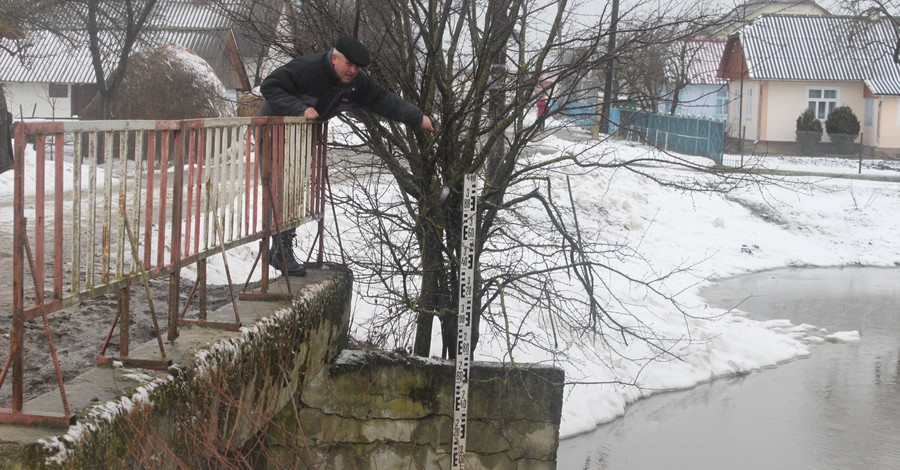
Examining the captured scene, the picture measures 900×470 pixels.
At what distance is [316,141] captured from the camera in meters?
6.44

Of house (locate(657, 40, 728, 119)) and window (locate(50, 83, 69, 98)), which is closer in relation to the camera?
A: house (locate(657, 40, 728, 119))

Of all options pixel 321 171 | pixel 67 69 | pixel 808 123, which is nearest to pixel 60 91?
pixel 67 69

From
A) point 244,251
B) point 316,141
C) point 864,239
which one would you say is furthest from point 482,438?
point 864,239

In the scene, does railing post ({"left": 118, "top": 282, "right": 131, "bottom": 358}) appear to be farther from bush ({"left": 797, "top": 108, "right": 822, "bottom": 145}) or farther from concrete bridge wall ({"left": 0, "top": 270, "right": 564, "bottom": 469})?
bush ({"left": 797, "top": 108, "right": 822, "bottom": 145})

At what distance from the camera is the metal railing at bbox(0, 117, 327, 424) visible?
9.95 ft

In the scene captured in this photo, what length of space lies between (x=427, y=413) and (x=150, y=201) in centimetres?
300

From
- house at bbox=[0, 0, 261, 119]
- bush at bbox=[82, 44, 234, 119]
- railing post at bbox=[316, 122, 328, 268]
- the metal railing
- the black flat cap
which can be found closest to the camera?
the metal railing

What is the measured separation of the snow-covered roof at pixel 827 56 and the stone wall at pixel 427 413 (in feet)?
110

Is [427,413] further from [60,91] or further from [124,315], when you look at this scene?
[60,91]

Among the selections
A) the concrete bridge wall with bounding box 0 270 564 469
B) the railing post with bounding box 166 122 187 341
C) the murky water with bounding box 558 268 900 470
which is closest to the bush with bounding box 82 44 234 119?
the murky water with bounding box 558 268 900 470

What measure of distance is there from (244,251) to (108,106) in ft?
38.5

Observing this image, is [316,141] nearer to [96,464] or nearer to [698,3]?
[698,3]

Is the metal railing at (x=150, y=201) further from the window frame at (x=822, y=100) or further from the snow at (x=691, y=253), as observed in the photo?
the window frame at (x=822, y=100)

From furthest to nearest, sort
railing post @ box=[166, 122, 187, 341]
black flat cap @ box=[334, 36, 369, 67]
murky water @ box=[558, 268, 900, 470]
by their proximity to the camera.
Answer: murky water @ box=[558, 268, 900, 470]
black flat cap @ box=[334, 36, 369, 67]
railing post @ box=[166, 122, 187, 341]
